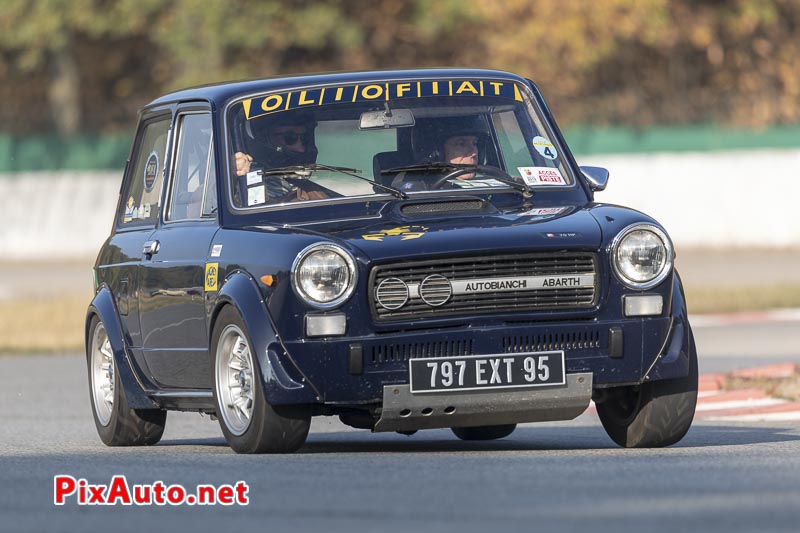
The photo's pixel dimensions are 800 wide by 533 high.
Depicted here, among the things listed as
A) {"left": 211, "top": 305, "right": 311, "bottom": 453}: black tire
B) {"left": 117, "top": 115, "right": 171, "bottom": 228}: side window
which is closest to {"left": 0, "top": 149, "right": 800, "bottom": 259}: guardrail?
{"left": 117, "top": 115, "right": 171, "bottom": 228}: side window

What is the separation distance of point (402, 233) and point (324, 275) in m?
0.44

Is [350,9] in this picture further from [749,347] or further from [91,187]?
[749,347]

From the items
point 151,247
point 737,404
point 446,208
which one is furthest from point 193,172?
point 737,404

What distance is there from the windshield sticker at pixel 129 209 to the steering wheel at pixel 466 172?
2193 mm

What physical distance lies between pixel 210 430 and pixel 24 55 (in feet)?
115

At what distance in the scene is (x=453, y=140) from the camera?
957 centimetres

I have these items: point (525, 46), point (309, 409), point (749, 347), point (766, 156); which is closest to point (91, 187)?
point (525, 46)

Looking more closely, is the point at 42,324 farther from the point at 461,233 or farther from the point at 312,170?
the point at 461,233

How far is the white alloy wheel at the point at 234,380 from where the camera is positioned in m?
8.70

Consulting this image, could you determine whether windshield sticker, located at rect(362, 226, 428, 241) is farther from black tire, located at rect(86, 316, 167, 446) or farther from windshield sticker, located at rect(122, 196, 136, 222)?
windshield sticker, located at rect(122, 196, 136, 222)

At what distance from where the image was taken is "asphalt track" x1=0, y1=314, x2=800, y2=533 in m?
6.35

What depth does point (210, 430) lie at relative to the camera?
11492mm

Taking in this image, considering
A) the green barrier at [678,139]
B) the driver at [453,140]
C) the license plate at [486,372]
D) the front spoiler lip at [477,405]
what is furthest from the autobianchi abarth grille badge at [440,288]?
Answer: the green barrier at [678,139]

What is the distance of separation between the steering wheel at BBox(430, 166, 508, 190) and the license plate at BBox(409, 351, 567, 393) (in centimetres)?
125
